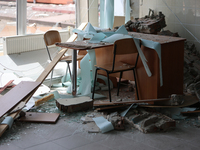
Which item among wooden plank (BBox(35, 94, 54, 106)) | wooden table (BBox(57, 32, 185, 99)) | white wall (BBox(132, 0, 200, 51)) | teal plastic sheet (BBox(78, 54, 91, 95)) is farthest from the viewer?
white wall (BBox(132, 0, 200, 51))

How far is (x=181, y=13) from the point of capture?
4.86 m

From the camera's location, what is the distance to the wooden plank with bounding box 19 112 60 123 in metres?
3.41

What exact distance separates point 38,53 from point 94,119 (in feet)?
8.01

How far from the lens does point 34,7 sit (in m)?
5.22

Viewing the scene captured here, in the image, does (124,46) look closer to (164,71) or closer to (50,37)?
(164,71)

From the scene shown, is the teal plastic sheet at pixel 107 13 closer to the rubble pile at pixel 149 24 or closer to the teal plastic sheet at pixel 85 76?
the rubble pile at pixel 149 24

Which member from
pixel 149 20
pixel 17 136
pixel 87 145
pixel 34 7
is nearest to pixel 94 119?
pixel 87 145

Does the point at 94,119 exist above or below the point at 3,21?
below

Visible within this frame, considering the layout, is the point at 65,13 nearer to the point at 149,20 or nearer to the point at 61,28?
the point at 61,28

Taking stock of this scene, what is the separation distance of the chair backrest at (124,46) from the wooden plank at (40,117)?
1.12m

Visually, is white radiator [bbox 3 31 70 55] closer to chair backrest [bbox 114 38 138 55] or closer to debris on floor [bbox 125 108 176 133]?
chair backrest [bbox 114 38 138 55]

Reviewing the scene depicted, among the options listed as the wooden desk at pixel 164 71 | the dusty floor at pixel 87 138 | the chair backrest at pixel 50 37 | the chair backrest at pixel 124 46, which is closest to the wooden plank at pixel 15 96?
the dusty floor at pixel 87 138

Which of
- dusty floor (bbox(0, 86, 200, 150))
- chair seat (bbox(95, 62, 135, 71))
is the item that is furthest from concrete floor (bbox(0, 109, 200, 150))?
chair seat (bbox(95, 62, 135, 71))

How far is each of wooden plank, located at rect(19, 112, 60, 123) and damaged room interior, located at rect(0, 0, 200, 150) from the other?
0.04 feet
